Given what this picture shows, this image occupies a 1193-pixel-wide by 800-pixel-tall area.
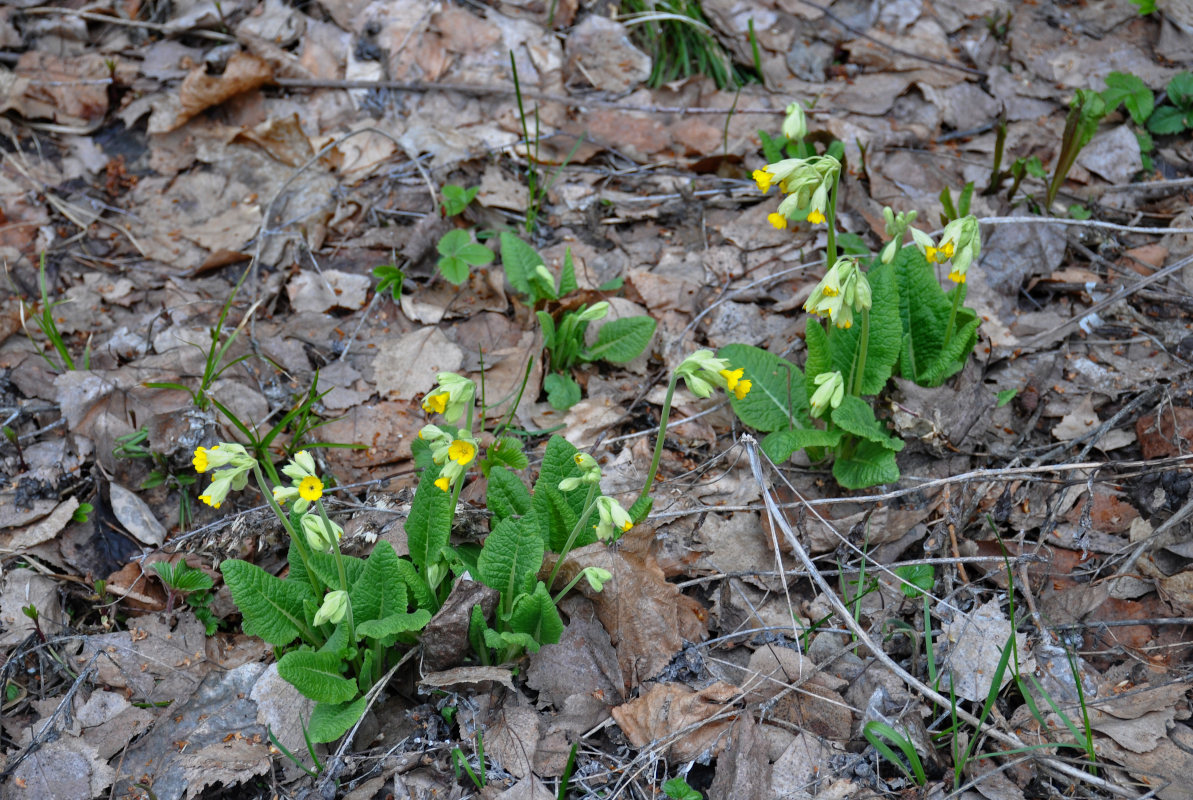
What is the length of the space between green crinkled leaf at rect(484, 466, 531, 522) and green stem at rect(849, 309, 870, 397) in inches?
49.6

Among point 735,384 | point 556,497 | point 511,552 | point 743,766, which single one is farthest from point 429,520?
point 743,766

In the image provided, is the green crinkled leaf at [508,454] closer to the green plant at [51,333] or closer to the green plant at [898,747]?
the green plant at [898,747]

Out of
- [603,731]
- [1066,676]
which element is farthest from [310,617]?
[1066,676]

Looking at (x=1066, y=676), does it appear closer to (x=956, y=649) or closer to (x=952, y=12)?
(x=956, y=649)

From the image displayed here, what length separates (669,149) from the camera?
4.55 m

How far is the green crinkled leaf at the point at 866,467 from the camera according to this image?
113 inches

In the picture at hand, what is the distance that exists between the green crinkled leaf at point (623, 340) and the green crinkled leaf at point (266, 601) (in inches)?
61.6

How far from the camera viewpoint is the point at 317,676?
228 cm

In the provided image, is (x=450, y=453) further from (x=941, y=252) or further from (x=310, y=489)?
(x=941, y=252)

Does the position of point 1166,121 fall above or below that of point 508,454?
above

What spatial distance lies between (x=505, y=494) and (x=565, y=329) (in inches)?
38.0

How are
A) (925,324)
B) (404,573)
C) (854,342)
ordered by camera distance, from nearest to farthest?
1. (404,573)
2. (854,342)
3. (925,324)

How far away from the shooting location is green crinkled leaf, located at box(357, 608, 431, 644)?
2271 millimetres

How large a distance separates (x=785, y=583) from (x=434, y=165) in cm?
291
